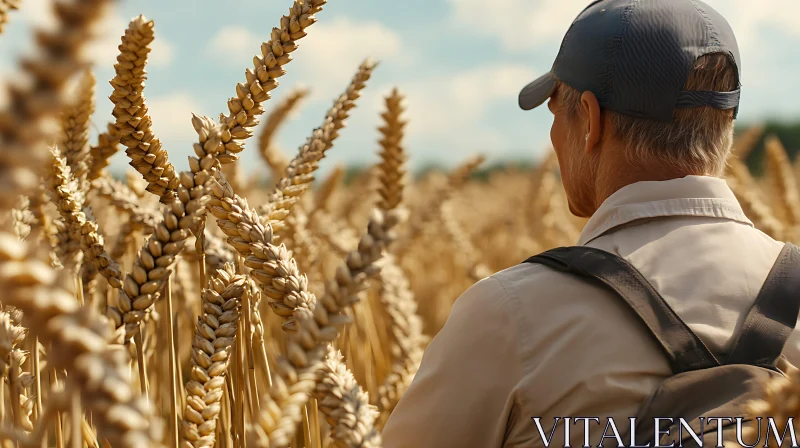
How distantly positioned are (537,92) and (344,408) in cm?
86

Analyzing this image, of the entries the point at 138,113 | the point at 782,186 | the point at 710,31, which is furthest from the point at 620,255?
the point at 782,186

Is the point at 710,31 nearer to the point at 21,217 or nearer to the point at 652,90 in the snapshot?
the point at 652,90

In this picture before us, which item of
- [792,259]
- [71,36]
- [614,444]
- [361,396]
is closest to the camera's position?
[71,36]

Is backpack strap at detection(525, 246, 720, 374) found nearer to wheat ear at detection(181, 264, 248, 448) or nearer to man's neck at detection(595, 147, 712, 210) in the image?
man's neck at detection(595, 147, 712, 210)

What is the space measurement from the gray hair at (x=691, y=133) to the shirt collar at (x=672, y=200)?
40 millimetres

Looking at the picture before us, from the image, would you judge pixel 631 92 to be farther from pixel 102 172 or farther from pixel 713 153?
pixel 102 172

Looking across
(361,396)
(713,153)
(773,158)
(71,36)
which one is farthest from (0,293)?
(773,158)

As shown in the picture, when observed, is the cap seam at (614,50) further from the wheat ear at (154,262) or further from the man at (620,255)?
the wheat ear at (154,262)

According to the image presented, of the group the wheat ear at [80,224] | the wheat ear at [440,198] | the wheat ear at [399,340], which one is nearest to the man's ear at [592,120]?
the wheat ear at [399,340]

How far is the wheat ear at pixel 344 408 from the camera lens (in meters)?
0.56

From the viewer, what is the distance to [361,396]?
1.95 ft

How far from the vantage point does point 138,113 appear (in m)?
0.84

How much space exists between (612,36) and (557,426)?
570mm

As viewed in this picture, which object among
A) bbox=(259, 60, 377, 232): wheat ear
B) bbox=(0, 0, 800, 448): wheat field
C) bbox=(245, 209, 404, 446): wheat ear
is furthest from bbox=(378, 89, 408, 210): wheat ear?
bbox=(245, 209, 404, 446): wheat ear
